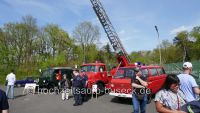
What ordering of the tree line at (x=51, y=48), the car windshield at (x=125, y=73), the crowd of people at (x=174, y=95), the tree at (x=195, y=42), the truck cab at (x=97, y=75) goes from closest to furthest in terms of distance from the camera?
the crowd of people at (x=174, y=95) < the car windshield at (x=125, y=73) < the truck cab at (x=97, y=75) < the tree line at (x=51, y=48) < the tree at (x=195, y=42)

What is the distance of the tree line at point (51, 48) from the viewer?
189 ft

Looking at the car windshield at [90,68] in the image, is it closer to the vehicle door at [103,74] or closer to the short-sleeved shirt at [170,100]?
the vehicle door at [103,74]

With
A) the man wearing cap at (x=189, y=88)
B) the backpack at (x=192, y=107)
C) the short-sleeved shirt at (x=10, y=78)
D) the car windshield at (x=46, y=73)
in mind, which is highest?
the car windshield at (x=46, y=73)

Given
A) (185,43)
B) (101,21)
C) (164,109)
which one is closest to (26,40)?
(101,21)

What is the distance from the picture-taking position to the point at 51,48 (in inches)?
2677

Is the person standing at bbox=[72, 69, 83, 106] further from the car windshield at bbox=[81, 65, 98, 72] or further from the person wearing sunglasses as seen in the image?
the person wearing sunglasses

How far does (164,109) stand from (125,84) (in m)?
10.8

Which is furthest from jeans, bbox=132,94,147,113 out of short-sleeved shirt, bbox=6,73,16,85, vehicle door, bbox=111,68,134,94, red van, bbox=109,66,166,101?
short-sleeved shirt, bbox=6,73,16,85

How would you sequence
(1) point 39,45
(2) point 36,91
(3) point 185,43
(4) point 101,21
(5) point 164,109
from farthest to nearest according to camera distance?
(3) point 185,43, (1) point 39,45, (4) point 101,21, (2) point 36,91, (5) point 164,109

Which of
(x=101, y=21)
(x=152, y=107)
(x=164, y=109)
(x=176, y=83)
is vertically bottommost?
(x=152, y=107)

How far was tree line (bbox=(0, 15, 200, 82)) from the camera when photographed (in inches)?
2272

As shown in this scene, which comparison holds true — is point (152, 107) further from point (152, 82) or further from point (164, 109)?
point (164, 109)

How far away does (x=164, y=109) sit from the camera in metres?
4.37

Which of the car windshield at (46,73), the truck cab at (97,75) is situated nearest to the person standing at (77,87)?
the truck cab at (97,75)
